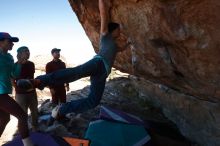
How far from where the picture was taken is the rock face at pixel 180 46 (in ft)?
17.8

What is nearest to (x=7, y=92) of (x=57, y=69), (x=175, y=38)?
(x=175, y=38)

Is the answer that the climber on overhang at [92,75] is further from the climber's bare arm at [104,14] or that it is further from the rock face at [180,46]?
the rock face at [180,46]

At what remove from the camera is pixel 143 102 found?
11.6m

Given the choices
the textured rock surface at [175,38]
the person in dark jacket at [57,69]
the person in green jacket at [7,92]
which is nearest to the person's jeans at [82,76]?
the person in green jacket at [7,92]

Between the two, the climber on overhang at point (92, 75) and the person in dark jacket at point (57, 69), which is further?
the person in dark jacket at point (57, 69)

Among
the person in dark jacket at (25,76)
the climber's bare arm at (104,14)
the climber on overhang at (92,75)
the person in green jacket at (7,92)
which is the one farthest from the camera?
the person in dark jacket at (25,76)

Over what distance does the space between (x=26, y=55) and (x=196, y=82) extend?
368cm

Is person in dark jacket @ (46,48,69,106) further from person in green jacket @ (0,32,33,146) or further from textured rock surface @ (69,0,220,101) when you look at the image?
person in green jacket @ (0,32,33,146)

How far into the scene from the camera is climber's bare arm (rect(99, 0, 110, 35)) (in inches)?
244

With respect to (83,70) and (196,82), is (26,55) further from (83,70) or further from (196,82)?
(196,82)

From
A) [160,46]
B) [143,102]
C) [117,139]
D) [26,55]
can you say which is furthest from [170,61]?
[143,102]

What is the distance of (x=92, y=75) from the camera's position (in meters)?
5.92

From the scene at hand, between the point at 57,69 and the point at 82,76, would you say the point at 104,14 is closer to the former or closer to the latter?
the point at 82,76

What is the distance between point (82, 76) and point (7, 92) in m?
1.41
